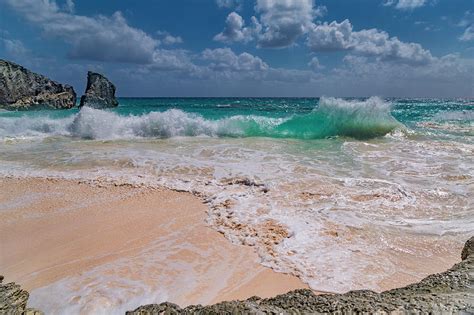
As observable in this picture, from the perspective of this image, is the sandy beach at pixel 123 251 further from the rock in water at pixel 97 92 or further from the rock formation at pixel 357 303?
the rock in water at pixel 97 92

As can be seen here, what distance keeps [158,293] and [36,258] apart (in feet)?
5.32

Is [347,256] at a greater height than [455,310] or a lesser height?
lesser

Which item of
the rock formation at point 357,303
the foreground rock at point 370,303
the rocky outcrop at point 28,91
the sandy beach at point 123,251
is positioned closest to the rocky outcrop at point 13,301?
the rock formation at point 357,303

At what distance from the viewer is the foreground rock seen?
68.7 inches

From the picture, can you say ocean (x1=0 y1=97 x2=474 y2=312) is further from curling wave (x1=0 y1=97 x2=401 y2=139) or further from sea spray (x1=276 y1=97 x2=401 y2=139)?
sea spray (x1=276 y1=97 x2=401 y2=139)

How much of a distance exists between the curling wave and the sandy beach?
9099 mm

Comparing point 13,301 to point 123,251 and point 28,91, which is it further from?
point 28,91

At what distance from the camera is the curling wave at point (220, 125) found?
1484 centimetres

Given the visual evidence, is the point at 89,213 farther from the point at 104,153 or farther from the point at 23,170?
the point at 104,153

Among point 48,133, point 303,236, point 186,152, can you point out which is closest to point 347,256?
point 303,236

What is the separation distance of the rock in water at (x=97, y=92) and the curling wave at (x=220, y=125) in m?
27.5

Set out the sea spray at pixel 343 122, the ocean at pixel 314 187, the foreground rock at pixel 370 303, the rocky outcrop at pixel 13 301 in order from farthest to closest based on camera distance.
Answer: the sea spray at pixel 343 122 → the ocean at pixel 314 187 → the rocky outcrop at pixel 13 301 → the foreground rock at pixel 370 303

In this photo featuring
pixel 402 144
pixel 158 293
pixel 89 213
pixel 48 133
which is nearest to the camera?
pixel 158 293

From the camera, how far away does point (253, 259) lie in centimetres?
372
